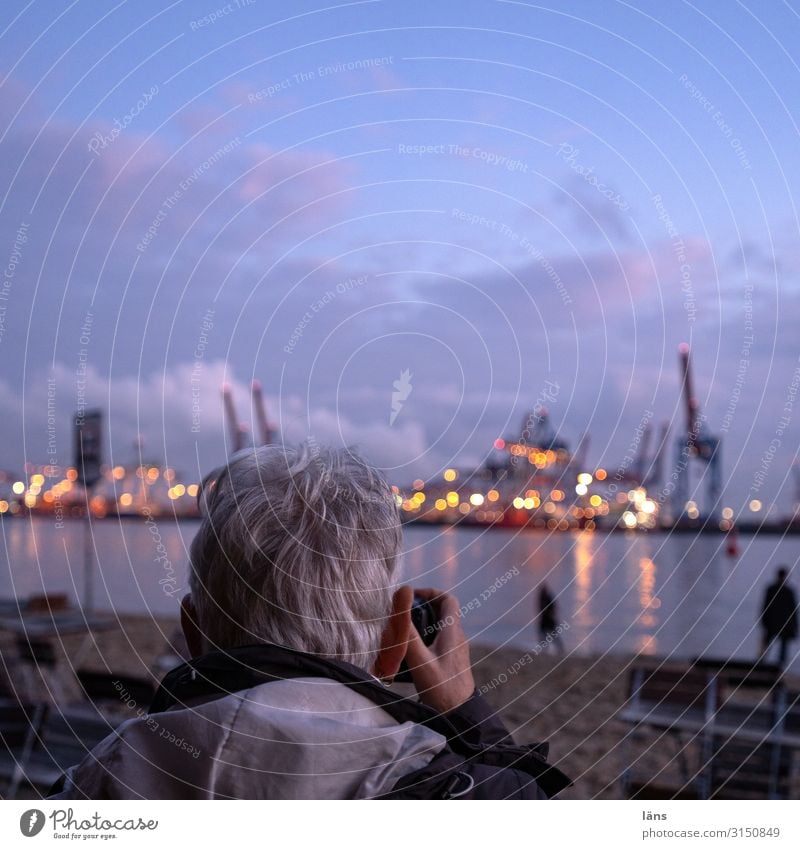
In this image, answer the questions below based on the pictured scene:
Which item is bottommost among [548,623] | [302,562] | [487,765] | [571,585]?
[571,585]

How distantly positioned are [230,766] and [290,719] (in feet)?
0.35

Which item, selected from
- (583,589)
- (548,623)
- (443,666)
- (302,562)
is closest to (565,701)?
(443,666)

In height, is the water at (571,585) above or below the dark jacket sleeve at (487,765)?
below

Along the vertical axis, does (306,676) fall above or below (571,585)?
above

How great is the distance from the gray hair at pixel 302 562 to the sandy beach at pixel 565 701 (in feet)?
5.92

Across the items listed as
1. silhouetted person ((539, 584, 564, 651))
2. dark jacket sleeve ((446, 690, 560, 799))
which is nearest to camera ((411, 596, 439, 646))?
dark jacket sleeve ((446, 690, 560, 799))

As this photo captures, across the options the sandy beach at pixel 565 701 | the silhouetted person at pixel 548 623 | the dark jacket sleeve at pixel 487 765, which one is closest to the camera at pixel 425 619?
the dark jacket sleeve at pixel 487 765

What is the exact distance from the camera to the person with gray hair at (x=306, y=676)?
4.06ft

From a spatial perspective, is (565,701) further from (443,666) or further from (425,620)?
(443,666)

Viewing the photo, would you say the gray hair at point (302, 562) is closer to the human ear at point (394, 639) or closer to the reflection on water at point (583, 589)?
the human ear at point (394, 639)

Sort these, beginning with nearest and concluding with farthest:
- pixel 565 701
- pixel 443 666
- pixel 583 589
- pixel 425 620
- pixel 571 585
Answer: pixel 443 666 < pixel 425 620 < pixel 565 701 < pixel 583 589 < pixel 571 585

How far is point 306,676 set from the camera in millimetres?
1274

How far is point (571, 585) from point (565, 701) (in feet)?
90.0
